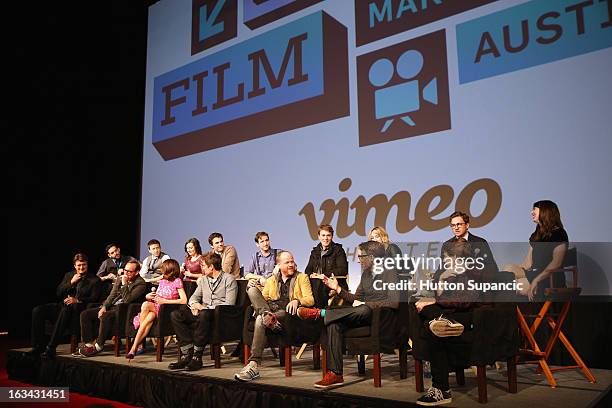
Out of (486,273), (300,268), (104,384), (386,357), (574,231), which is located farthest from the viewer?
(300,268)

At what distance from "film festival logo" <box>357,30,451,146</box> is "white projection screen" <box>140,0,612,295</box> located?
1cm

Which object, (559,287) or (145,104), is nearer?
(559,287)

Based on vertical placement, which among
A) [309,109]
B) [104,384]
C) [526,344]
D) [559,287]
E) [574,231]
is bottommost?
[104,384]

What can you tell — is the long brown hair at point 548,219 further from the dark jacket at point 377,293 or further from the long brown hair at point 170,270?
the long brown hair at point 170,270

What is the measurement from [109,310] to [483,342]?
3.56m

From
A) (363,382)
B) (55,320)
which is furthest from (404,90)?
(55,320)

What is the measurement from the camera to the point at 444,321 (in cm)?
278

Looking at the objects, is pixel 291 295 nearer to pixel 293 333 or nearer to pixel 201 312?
pixel 293 333

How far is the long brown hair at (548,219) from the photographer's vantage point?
343cm

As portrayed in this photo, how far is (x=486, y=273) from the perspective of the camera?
9.62 ft

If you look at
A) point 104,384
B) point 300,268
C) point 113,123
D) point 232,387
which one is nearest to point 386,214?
point 300,268

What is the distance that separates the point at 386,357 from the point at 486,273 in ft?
6.46

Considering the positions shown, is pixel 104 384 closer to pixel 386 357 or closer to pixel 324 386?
pixel 324 386

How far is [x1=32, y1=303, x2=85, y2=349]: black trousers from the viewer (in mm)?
4809
